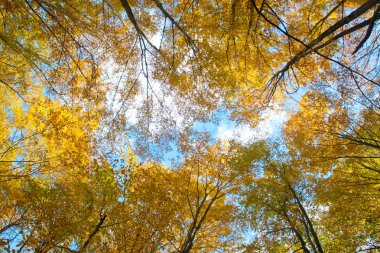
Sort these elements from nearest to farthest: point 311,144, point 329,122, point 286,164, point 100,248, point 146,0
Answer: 1. point 146,0
2. point 100,248
3. point 329,122
4. point 311,144
5. point 286,164

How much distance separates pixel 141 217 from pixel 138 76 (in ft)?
14.1

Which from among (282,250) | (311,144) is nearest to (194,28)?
(311,144)

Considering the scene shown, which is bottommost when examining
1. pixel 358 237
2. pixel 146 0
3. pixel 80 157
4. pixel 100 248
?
pixel 100 248

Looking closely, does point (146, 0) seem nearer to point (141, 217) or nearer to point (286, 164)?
point (141, 217)

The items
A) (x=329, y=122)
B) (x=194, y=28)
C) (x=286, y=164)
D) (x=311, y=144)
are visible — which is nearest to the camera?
(x=194, y=28)

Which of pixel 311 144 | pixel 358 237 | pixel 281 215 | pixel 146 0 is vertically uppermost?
pixel 146 0

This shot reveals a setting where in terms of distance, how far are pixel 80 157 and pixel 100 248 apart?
2.88 meters

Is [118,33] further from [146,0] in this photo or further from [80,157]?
[80,157]

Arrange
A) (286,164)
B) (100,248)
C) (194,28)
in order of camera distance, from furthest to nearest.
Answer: (286,164)
(100,248)
(194,28)

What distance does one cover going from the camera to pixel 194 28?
5.58 m

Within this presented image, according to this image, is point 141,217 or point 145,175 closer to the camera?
point 141,217

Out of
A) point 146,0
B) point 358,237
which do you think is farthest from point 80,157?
point 358,237

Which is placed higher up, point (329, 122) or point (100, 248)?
point (329, 122)

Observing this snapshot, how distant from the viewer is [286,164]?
9.81m
